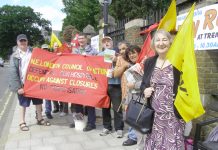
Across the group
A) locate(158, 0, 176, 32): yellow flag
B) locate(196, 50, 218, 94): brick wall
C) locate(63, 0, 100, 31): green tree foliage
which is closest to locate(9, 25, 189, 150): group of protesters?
locate(158, 0, 176, 32): yellow flag

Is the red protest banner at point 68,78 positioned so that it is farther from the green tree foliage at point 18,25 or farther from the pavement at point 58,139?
the green tree foliage at point 18,25

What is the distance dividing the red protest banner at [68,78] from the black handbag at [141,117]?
2670 mm

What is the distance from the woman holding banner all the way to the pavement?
2199mm

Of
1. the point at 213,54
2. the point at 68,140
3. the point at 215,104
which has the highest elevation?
the point at 213,54

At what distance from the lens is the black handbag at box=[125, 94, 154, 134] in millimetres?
3750

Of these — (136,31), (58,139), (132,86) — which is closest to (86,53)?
(58,139)

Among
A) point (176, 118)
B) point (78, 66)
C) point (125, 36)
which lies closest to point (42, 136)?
point (78, 66)

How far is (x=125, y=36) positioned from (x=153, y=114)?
6.36m

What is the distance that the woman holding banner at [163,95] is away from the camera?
365 cm

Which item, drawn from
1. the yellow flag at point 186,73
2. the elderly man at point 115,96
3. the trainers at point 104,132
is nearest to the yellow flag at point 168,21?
the yellow flag at point 186,73

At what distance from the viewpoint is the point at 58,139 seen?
6.48 meters

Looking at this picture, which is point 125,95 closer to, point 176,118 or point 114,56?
point 114,56

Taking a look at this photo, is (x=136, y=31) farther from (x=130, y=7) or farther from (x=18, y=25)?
(x=18, y=25)

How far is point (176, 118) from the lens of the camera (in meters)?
3.65
